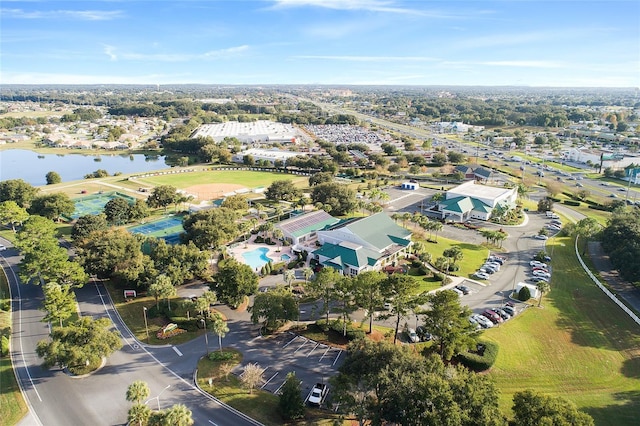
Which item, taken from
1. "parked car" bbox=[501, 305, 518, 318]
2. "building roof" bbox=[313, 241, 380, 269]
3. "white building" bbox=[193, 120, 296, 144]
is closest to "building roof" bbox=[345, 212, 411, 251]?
"building roof" bbox=[313, 241, 380, 269]

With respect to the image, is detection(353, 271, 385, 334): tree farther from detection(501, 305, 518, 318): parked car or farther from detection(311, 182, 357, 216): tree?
detection(311, 182, 357, 216): tree

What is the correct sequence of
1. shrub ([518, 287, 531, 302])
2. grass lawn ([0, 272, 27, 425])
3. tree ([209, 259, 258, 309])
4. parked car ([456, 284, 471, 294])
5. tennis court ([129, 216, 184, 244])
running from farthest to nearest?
tennis court ([129, 216, 184, 244]) → parked car ([456, 284, 471, 294]) → shrub ([518, 287, 531, 302]) → tree ([209, 259, 258, 309]) → grass lawn ([0, 272, 27, 425])

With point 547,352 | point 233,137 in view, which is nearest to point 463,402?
point 547,352

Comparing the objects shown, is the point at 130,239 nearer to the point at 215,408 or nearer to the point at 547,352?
the point at 215,408

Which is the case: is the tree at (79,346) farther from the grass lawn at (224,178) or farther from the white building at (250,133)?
the white building at (250,133)

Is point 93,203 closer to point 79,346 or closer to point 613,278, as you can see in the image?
point 79,346

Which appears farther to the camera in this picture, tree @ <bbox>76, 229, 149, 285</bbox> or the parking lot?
tree @ <bbox>76, 229, 149, 285</bbox>

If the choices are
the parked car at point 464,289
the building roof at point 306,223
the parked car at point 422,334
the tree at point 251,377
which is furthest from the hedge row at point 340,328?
the building roof at point 306,223
